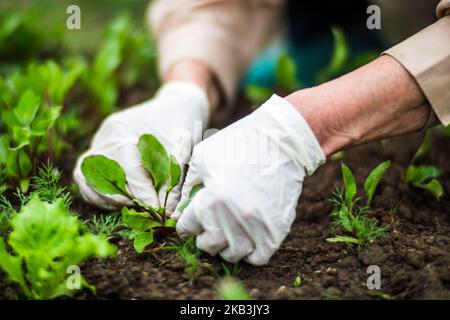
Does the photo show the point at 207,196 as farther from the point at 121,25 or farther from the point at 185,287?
the point at 121,25

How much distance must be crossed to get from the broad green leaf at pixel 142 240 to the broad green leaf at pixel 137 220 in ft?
0.04

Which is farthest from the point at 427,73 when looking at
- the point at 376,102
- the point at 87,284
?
the point at 87,284

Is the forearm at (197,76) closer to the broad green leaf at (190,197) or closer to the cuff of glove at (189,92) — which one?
the cuff of glove at (189,92)

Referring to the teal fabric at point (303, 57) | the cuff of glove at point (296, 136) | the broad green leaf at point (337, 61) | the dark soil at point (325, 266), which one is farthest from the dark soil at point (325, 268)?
the teal fabric at point (303, 57)

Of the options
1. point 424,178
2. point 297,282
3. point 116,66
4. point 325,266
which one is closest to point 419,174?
point 424,178

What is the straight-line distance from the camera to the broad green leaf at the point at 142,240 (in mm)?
1213

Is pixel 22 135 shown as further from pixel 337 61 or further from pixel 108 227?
pixel 337 61

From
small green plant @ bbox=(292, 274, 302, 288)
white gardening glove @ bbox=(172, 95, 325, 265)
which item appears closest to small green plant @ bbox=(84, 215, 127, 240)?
white gardening glove @ bbox=(172, 95, 325, 265)

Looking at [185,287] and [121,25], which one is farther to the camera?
[121,25]

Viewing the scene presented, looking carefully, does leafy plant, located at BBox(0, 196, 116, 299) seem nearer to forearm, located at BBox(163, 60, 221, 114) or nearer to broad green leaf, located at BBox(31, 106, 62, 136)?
broad green leaf, located at BBox(31, 106, 62, 136)

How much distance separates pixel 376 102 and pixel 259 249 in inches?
18.4

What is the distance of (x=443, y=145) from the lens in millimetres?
1831

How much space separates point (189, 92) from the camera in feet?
5.80

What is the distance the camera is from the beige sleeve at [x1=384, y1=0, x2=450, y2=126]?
4.20 feet
